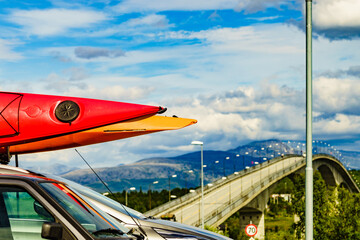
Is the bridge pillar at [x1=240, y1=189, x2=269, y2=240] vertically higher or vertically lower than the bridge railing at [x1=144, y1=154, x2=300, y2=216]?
lower

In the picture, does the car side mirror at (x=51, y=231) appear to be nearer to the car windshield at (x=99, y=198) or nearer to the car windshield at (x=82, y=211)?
the car windshield at (x=82, y=211)

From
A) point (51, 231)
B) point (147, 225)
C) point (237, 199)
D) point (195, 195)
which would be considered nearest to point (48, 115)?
point (147, 225)

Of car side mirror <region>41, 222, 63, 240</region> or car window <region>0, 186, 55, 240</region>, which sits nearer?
car side mirror <region>41, 222, 63, 240</region>

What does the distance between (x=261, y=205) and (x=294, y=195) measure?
12.8m

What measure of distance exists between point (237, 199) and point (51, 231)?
73355 mm

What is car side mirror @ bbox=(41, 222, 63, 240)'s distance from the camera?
15.8ft

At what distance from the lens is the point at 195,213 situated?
7281 cm

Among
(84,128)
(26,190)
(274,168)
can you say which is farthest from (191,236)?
(274,168)

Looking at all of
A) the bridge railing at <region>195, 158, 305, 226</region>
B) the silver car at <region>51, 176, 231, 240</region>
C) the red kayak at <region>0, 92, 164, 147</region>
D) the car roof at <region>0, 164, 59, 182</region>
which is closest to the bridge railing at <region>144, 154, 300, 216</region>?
the bridge railing at <region>195, 158, 305, 226</region>

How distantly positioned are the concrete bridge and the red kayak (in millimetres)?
54631

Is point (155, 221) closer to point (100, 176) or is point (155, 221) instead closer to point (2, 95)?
point (100, 176)

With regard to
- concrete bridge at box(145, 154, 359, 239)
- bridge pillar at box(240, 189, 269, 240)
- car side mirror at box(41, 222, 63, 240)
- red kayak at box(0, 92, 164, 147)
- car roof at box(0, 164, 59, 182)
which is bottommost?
bridge pillar at box(240, 189, 269, 240)

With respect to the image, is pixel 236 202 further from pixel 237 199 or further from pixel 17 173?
pixel 17 173

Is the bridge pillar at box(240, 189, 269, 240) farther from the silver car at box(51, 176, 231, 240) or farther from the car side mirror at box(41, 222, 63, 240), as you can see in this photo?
the car side mirror at box(41, 222, 63, 240)
